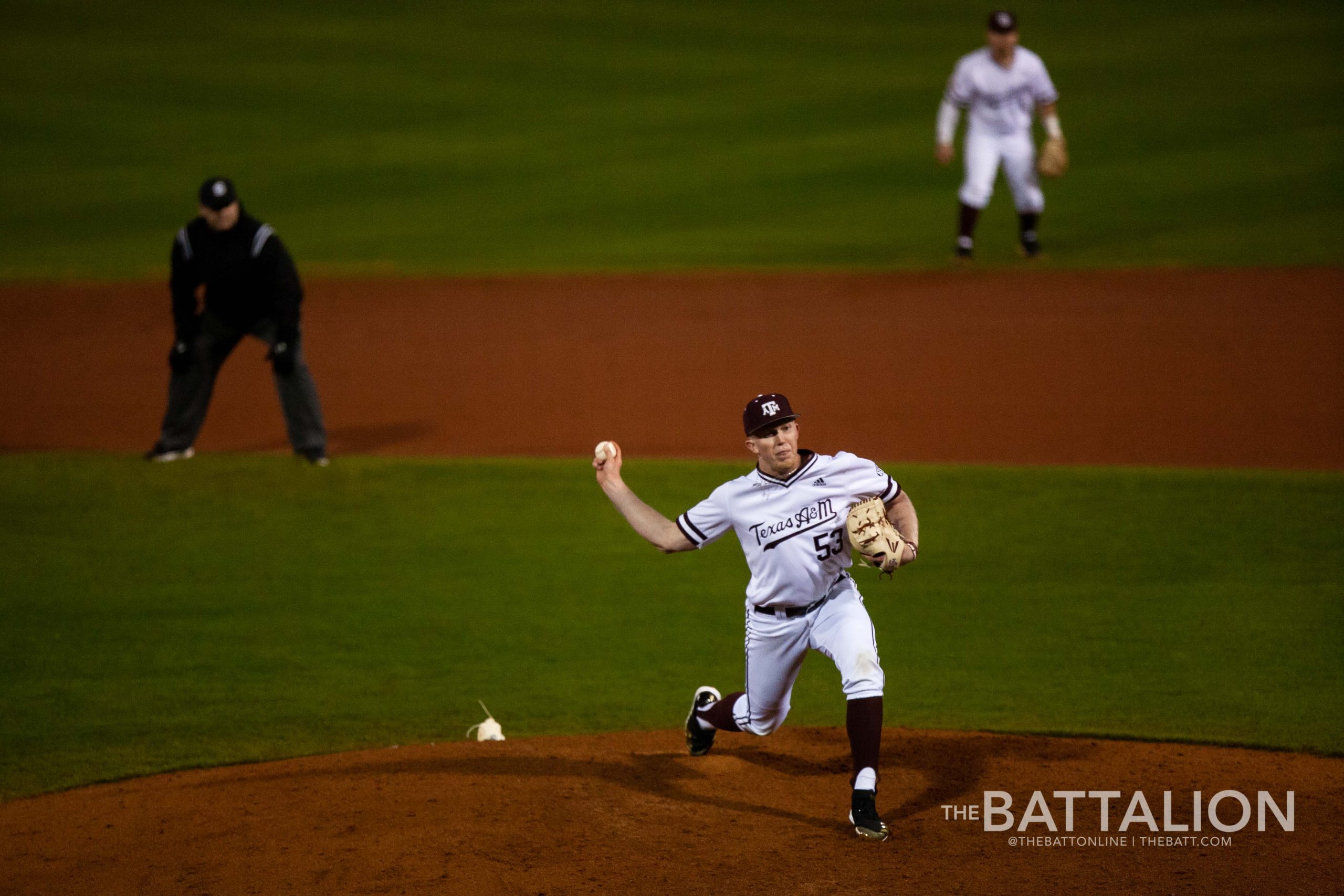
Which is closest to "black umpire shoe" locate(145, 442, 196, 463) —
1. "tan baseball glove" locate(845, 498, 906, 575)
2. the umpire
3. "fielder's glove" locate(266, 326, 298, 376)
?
the umpire

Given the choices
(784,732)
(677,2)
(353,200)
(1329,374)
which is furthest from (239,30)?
(784,732)

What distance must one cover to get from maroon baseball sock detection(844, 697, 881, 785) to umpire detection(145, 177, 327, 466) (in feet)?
19.2

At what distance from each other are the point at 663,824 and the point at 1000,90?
9.71m

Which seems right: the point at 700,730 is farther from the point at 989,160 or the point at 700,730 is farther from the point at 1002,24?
the point at 1002,24

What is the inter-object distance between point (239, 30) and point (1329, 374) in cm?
2163

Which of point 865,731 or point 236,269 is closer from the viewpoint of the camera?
point 865,731

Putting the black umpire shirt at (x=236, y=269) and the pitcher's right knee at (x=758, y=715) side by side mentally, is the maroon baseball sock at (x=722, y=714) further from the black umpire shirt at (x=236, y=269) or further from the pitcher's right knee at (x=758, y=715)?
the black umpire shirt at (x=236, y=269)

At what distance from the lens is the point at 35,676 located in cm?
787

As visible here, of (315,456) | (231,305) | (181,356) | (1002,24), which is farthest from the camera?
(1002,24)

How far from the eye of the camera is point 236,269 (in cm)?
1009

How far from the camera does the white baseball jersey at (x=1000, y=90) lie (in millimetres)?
13695

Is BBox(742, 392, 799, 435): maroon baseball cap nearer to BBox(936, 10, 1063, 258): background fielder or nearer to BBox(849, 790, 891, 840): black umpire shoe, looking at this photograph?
BBox(849, 790, 891, 840): black umpire shoe

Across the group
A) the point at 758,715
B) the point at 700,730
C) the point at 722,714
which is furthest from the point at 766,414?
the point at 700,730

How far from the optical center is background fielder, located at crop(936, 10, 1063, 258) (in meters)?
13.7
